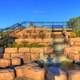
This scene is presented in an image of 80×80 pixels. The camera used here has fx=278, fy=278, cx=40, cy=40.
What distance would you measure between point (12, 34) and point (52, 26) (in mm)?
3800

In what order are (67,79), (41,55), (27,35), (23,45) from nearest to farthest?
(67,79)
(41,55)
(23,45)
(27,35)

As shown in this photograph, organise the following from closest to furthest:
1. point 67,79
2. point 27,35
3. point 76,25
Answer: point 67,79
point 27,35
point 76,25

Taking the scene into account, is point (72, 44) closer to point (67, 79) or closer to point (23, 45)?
point (23, 45)

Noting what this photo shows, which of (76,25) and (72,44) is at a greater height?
(76,25)

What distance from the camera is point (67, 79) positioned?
5.97 m

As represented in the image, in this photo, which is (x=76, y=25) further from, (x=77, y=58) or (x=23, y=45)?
(x=77, y=58)

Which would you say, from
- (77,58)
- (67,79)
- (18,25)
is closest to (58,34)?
(18,25)

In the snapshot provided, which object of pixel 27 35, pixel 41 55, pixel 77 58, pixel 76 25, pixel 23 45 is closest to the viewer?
pixel 77 58

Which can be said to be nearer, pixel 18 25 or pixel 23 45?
pixel 23 45

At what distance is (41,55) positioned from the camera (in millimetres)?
15508

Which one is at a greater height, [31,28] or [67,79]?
[31,28]

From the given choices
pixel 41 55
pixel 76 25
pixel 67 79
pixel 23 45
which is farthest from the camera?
pixel 76 25

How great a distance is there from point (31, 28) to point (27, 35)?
1331mm

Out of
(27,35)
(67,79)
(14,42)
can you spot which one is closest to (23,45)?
(14,42)
